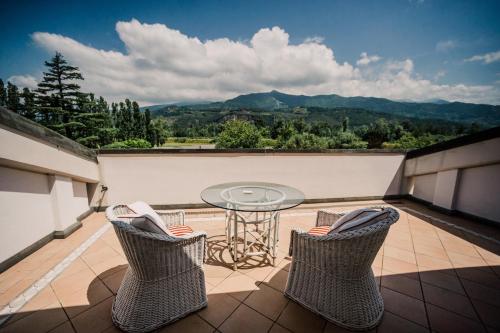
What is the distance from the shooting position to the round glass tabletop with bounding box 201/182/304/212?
2012 millimetres

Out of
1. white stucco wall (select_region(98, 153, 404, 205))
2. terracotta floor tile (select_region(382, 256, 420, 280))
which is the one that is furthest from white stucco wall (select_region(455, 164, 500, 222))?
terracotta floor tile (select_region(382, 256, 420, 280))

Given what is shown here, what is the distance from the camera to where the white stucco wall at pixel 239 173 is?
12.7ft

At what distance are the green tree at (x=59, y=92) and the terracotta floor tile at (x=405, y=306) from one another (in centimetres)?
3609

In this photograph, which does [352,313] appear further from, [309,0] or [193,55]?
[193,55]

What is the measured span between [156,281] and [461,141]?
5.48 meters

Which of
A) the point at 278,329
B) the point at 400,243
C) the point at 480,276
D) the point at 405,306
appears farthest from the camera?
the point at 400,243

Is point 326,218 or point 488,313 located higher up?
point 326,218

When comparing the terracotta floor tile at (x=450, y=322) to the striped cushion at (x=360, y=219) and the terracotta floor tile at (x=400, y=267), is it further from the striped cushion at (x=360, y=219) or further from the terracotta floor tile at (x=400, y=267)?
the striped cushion at (x=360, y=219)

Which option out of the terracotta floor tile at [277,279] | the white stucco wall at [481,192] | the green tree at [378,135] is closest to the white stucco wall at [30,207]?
the terracotta floor tile at [277,279]

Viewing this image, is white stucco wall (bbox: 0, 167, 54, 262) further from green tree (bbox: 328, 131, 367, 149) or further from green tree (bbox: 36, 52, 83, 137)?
green tree (bbox: 328, 131, 367, 149)

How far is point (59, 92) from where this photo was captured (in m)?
26.7

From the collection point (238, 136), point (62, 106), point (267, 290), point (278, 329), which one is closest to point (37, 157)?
point (267, 290)

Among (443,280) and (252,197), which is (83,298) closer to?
(252,197)

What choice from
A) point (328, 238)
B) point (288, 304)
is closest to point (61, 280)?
point (288, 304)
